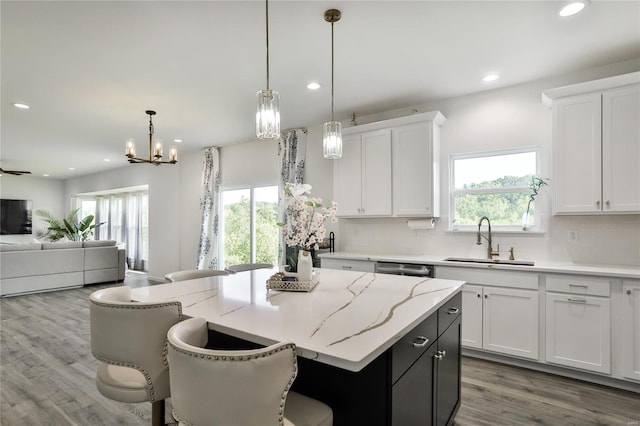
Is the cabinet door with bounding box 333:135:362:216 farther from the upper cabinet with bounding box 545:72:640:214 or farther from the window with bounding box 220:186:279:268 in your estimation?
the upper cabinet with bounding box 545:72:640:214

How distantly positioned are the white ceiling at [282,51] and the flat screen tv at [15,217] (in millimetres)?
7572

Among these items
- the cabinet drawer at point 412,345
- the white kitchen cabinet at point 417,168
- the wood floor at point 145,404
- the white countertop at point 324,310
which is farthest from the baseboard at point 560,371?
the cabinet drawer at point 412,345

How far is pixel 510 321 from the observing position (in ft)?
9.67

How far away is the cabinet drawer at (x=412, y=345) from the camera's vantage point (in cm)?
118

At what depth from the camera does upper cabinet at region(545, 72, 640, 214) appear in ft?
8.80

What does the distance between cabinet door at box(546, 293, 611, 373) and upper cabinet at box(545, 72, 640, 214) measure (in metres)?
0.80

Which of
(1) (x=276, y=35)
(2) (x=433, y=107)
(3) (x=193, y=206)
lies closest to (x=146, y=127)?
(3) (x=193, y=206)

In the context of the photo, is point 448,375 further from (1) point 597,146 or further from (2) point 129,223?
(2) point 129,223

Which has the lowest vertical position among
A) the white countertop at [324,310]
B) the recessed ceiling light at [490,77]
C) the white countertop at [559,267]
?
the white countertop at [559,267]

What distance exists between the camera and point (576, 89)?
2873 mm

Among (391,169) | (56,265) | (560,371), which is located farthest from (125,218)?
(560,371)

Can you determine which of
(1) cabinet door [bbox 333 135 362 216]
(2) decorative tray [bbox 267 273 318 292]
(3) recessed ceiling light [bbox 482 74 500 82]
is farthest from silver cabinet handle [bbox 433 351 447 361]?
(3) recessed ceiling light [bbox 482 74 500 82]

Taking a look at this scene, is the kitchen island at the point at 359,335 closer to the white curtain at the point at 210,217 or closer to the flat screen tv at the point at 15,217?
the white curtain at the point at 210,217

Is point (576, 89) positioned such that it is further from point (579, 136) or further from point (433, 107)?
point (433, 107)
